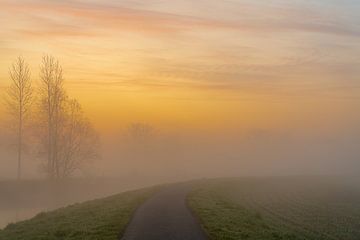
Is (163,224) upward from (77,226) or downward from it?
upward

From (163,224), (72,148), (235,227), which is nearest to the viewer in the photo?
(163,224)

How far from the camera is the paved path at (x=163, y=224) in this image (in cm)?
2409

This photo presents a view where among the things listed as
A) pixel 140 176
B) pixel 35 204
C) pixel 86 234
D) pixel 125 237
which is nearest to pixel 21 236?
pixel 86 234

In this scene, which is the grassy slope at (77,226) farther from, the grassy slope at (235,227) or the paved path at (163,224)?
the grassy slope at (235,227)

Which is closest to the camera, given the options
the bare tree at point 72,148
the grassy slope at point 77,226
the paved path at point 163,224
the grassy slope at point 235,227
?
the paved path at point 163,224

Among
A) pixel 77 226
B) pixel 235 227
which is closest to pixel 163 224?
pixel 235 227

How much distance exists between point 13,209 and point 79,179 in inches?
1032

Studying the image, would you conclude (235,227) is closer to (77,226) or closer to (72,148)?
(77,226)

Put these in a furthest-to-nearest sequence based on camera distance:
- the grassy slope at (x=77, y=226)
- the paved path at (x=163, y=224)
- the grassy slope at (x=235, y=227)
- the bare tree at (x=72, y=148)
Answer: the bare tree at (x=72, y=148) < the grassy slope at (x=77, y=226) < the grassy slope at (x=235, y=227) < the paved path at (x=163, y=224)

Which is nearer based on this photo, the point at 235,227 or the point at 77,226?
the point at 235,227

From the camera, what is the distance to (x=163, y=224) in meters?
27.7

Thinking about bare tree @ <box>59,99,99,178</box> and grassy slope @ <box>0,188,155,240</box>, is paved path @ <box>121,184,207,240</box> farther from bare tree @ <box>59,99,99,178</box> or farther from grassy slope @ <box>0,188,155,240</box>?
bare tree @ <box>59,99,99,178</box>

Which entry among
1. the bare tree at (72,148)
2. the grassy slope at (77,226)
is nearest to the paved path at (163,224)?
the grassy slope at (77,226)

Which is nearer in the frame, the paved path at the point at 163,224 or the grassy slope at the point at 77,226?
the paved path at the point at 163,224
